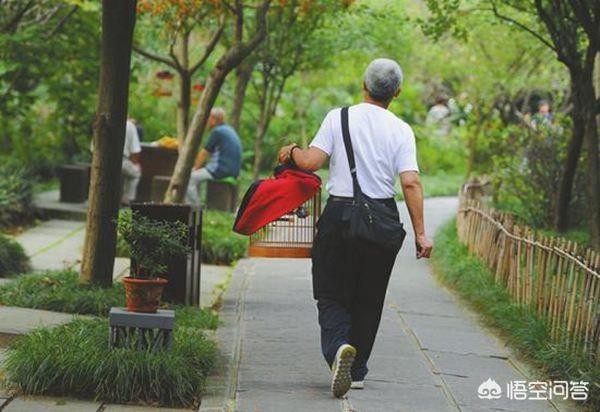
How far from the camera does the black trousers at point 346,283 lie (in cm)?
681

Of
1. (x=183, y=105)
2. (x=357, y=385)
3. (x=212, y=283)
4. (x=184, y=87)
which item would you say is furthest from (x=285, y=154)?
(x=183, y=105)

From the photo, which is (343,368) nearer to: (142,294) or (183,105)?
(142,294)

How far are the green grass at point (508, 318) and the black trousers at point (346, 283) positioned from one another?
4.51 ft

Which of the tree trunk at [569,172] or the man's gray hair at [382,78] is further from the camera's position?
the tree trunk at [569,172]

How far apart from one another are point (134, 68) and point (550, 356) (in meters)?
11.5

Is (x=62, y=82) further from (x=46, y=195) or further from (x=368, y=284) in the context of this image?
(x=368, y=284)

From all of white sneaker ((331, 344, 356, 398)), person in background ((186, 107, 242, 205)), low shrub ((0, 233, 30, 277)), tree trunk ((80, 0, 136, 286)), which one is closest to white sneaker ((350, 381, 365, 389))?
white sneaker ((331, 344, 356, 398))

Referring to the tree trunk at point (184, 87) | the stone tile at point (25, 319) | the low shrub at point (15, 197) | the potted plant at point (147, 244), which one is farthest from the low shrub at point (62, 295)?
the low shrub at point (15, 197)

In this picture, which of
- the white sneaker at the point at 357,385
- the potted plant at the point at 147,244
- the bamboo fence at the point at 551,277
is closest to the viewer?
the white sneaker at the point at 357,385

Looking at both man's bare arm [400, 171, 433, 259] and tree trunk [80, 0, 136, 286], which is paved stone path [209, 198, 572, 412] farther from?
tree trunk [80, 0, 136, 286]

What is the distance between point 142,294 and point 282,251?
1243mm

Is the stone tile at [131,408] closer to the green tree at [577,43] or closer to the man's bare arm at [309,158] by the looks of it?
the man's bare arm at [309,158]

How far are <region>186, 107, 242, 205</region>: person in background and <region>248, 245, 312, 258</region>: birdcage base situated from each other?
9.45 m

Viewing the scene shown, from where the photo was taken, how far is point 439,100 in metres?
37.2
